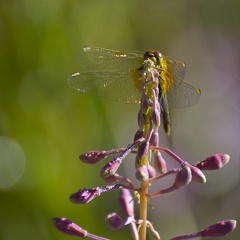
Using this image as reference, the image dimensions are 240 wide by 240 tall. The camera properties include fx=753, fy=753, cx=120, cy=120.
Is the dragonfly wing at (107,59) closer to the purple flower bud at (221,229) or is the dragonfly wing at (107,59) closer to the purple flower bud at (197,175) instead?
the purple flower bud at (197,175)

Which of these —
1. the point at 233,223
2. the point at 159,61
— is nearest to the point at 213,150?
the point at 159,61

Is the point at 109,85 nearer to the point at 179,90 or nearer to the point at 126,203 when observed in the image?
the point at 179,90

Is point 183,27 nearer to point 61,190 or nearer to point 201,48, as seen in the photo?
point 201,48

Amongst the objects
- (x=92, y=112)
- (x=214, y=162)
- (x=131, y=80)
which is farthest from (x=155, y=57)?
(x=92, y=112)

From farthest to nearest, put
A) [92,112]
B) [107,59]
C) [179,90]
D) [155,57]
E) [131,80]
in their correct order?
[92,112] < [107,59] < [179,90] < [131,80] < [155,57]

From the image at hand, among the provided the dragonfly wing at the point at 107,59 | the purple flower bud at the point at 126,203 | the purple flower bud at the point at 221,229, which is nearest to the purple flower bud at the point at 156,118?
the purple flower bud at the point at 126,203

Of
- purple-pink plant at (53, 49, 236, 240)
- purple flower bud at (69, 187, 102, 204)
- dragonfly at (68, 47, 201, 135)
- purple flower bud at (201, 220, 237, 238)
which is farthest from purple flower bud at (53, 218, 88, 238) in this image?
dragonfly at (68, 47, 201, 135)

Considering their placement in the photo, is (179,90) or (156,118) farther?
(179,90)
